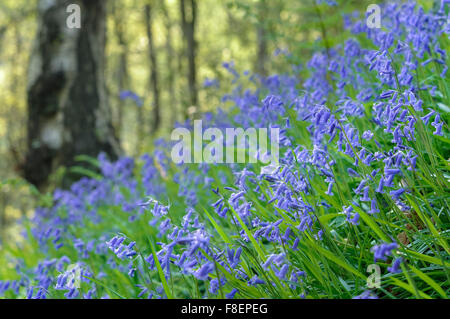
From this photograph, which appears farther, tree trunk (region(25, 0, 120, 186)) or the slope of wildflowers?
tree trunk (region(25, 0, 120, 186))

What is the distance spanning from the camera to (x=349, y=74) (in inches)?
125

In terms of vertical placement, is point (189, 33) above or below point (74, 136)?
above

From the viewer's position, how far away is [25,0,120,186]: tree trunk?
629 centimetres

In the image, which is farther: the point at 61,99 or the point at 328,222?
the point at 61,99

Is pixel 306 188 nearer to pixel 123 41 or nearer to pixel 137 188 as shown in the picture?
pixel 137 188

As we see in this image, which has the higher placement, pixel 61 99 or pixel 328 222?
pixel 61 99

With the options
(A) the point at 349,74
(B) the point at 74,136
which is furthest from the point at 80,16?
(A) the point at 349,74

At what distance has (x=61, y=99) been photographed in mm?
6352

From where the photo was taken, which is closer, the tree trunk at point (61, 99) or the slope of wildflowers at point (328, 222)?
the slope of wildflowers at point (328, 222)

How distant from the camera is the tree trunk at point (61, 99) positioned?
20.6 ft

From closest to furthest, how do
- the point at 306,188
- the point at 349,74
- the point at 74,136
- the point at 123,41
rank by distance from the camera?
the point at 306,188, the point at 349,74, the point at 74,136, the point at 123,41

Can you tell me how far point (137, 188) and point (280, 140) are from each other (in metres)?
2.61

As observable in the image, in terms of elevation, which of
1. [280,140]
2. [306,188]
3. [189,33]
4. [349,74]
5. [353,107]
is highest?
[189,33]
